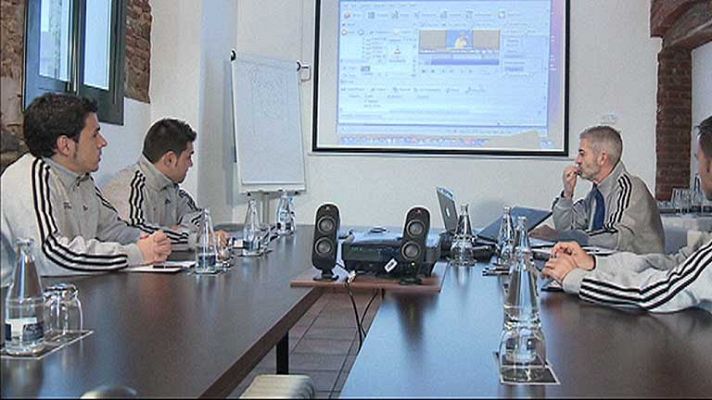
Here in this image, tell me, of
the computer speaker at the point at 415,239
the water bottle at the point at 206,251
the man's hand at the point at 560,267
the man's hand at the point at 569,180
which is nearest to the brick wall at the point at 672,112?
the man's hand at the point at 569,180

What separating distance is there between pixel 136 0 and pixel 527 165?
3.14 m

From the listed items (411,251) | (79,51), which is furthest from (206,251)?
(79,51)

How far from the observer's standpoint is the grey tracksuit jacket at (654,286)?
5.68ft

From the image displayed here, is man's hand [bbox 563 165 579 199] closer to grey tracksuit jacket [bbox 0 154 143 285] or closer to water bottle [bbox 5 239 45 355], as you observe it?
grey tracksuit jacket [bbox 0 154 143 285]

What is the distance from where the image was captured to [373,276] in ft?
7.14

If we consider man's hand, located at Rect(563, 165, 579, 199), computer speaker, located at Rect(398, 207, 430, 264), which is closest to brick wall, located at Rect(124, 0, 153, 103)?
man's hand, located at Rect(563, 165, 579, 199)

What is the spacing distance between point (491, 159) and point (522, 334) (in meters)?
4.94

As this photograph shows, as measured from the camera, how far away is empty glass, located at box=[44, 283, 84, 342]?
1.38 metres

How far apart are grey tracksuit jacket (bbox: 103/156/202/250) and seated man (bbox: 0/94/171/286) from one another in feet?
1.37

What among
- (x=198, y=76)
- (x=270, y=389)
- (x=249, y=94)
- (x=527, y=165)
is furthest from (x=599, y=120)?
(x=270, y=389)

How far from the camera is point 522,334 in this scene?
49.3 inches

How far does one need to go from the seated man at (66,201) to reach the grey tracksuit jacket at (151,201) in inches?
16.5

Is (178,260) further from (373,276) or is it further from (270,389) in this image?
(270,389)

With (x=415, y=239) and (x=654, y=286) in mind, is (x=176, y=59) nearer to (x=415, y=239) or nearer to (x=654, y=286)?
(x=415, y=239)
